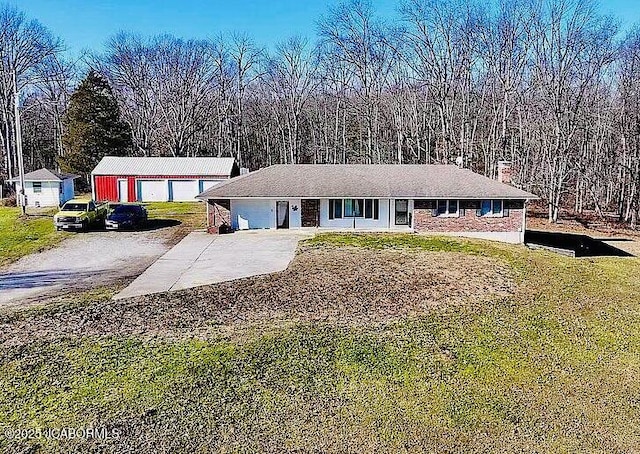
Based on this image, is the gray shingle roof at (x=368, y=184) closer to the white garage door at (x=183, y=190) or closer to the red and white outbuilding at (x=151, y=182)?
the red and white outbuilding at (x=151, y=182)

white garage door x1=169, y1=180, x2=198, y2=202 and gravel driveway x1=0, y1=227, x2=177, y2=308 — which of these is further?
white garage door x1=169, y1=180, x2=198, y2=202

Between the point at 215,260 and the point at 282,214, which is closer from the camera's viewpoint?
the point at 215,260

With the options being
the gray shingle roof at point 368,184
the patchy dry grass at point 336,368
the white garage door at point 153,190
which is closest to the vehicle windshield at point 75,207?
the gray shingle roof at point 368,184

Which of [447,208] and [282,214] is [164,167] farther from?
[447,208]

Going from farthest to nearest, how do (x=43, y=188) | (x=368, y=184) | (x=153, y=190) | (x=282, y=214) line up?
1. (x=153, y=190)
2. (x=43, y=188)
3. (x=368, y=184)
4. (x=282, y=214)

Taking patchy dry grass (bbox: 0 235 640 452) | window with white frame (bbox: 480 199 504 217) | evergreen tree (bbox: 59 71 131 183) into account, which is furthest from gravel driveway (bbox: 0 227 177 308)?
evergreen tree (bbox: 59 71 131 183)

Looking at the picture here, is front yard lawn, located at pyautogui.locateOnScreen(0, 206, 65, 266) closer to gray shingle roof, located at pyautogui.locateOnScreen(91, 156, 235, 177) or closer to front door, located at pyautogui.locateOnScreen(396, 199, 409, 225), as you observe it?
gray shingle roof, located at pyautogui.locateOnScreen(91, 156, 235, 177)

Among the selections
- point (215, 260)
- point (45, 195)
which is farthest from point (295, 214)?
point (45, 195)
